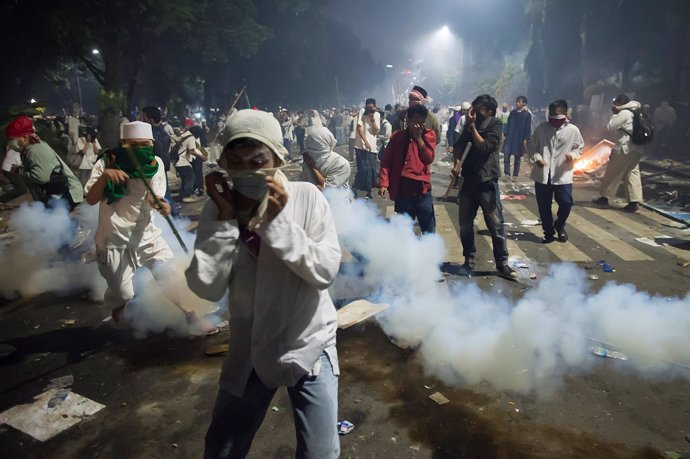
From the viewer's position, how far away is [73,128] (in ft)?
38.0

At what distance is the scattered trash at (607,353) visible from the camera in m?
3.91

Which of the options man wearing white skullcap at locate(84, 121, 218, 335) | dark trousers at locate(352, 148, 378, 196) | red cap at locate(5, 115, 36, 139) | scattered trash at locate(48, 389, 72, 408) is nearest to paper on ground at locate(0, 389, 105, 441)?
scattered trash at locate(48, 389, 72, 408)

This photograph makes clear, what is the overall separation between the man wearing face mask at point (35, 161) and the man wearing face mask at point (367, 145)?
577 centimetres

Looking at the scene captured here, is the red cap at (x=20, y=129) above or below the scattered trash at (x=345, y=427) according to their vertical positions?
above

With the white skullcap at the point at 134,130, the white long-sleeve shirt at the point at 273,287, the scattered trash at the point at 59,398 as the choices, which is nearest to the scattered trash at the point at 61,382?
the scattered trash at the point at 59,398

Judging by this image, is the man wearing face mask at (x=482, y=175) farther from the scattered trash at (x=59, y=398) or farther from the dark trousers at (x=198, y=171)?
the dark trousers at (x=198, y=171)

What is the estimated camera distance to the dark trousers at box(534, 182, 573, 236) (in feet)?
22.7

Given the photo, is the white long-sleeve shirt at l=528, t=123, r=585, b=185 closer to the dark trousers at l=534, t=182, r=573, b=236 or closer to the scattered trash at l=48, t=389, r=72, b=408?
the dark trousers at l=534, t=182, r=573, b=236

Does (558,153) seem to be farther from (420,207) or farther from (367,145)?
(367,145)

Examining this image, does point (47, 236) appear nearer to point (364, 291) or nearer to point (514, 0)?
point (364, 291)

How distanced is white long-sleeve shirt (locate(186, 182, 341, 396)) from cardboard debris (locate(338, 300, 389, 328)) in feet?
8.72

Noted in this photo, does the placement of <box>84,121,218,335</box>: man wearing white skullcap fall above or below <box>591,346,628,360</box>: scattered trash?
above

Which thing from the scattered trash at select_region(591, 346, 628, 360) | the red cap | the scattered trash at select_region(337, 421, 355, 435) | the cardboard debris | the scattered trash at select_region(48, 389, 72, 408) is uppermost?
the red cap

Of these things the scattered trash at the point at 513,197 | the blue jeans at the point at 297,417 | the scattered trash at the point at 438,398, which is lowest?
the scattered trash at the point at 513,197
